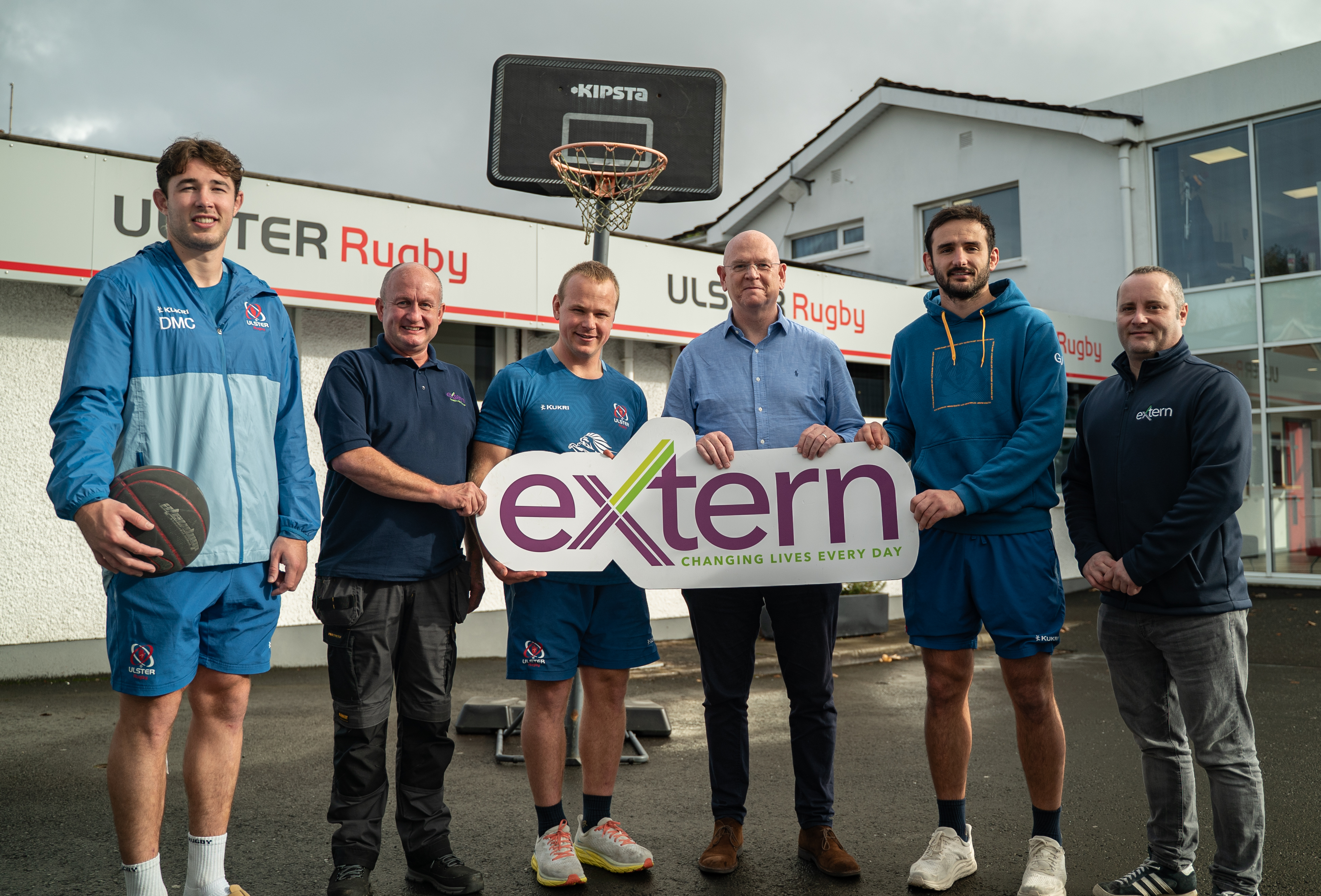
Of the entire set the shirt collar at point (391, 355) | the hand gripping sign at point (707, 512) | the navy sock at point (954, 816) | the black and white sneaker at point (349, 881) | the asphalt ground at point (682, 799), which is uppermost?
the shirt collar at point (391, 355)

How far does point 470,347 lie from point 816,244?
1251 cm

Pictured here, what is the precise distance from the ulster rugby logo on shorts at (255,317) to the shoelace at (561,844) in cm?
198

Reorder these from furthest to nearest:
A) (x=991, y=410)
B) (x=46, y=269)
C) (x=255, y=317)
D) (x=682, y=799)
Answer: (x=46, y=269), (x=682, y=799), (x=991, y=410), (x=255, y=317)

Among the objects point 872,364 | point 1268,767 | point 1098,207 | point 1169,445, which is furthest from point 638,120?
point 1098,207

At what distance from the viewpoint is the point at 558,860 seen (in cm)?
312

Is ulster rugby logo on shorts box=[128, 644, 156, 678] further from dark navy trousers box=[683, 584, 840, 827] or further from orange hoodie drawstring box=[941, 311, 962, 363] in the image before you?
→ orange hoodie drawstring box=[941, 311, 962, 363]

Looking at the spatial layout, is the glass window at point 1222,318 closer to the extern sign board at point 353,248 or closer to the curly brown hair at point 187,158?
the extern sign board at point 353,248

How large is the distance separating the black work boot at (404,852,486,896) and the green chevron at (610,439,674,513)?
1.36 metres

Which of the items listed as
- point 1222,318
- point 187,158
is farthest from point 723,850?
point 1222,318

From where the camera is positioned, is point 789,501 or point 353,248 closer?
point 789,501

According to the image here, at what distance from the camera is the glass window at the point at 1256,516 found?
1316cm

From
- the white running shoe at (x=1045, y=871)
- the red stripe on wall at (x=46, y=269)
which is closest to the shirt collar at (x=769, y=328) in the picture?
the white running shoe at (x=1045, y=871)

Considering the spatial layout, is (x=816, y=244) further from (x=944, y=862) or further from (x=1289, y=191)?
(x=944, y=862)

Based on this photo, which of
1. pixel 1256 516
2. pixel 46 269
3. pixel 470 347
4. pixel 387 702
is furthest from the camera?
pixel 1256 516
